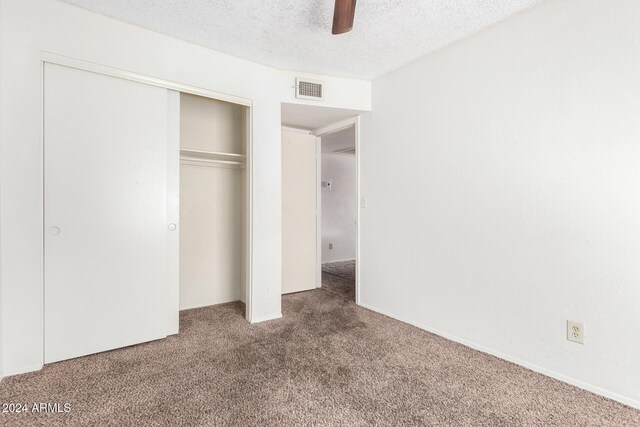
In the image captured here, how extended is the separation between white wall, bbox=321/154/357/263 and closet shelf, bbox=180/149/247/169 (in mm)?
2839

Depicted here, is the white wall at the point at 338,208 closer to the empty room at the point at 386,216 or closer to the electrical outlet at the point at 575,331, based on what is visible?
the empty room at the point at 386,216

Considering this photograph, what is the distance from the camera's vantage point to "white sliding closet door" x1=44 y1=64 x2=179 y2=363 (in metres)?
1.99

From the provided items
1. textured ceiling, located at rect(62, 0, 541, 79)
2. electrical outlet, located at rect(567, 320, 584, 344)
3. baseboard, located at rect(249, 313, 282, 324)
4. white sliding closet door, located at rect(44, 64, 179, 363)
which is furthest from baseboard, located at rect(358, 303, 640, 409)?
textured ceiling, located at rect(62, 0, 541, 79)

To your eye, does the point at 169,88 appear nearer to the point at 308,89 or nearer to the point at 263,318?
the point at 308,89

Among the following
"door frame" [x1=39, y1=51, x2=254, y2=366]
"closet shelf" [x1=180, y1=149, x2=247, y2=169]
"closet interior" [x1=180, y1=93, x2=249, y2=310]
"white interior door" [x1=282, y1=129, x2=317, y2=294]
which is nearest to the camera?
"door frame" [x1=39, y1=51, x2=254, y2=366]

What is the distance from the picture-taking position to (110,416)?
58.8 inches

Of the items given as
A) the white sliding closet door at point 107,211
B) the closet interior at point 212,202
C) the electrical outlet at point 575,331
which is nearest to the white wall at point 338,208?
the closet interior at point 212,202

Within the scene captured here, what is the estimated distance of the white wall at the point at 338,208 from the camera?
6004mm

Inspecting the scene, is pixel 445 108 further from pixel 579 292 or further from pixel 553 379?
pixel 553 379

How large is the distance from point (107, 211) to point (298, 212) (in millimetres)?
2083

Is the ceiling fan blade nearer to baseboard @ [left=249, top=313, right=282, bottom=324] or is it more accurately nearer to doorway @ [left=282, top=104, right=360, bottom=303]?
doorway @ [left=282, top=104, right=360, bottom=303]

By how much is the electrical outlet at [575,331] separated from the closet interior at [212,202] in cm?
264

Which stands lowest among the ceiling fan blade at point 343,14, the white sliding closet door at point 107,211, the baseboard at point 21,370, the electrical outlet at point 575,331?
the baseboard at point 21,370

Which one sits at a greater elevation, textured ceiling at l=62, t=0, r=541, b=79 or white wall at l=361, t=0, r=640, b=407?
textured ceiling at l=62, t=0, r=541, b=79
